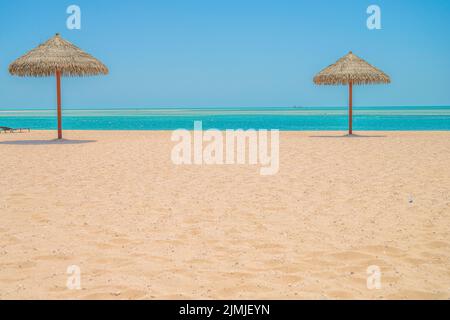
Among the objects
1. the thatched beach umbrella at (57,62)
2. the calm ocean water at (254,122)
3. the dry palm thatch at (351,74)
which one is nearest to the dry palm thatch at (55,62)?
the thatched beach umbrella at (57,62)

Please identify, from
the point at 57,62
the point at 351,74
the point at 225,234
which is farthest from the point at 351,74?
the point at 225,234

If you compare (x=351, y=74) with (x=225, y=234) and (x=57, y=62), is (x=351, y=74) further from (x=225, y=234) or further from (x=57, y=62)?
(x=225, y=234)

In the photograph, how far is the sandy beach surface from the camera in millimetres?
2896

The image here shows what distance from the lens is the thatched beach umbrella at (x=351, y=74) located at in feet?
54.0

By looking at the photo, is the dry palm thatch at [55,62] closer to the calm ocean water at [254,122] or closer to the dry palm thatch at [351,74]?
Result: the dry palm thatch at [351,74]

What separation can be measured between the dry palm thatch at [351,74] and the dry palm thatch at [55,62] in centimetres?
830

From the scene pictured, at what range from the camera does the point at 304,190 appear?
6.01m

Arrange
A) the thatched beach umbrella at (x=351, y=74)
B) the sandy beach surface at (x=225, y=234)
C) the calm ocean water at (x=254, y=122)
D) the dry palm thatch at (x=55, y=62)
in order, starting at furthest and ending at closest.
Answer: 1. the calm ocean water at (x=254, y=122)
2. the thatched beach umbrella at (x=351, y=74)
3. the dry palm thatch at (x=55, y=62)
4. the sandy beach surface at (x=225, y=234)

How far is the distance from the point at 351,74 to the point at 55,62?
33.9 feet

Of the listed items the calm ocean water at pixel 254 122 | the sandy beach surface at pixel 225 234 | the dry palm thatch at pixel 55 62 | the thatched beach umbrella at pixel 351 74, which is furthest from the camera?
the calm ocean water at pixel 254 122

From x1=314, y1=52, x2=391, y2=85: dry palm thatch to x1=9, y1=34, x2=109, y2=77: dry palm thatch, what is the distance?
8303 mm

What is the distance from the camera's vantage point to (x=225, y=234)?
4.02 meters

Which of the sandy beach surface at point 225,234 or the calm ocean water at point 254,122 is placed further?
the calm ocean water at point 254,122
